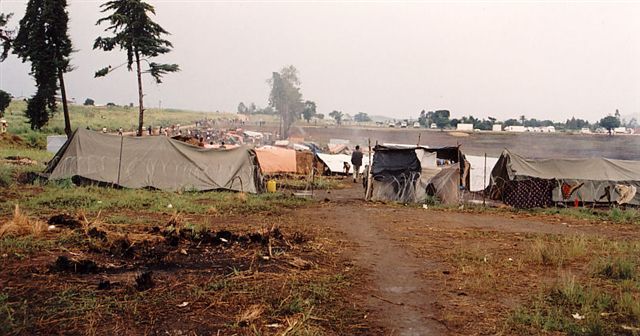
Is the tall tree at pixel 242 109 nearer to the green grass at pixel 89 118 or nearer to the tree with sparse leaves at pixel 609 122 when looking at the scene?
the green grass at pixel 89 118

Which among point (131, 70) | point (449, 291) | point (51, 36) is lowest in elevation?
point (449, 291)

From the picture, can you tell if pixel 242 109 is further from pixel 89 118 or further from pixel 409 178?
pixel 409 178

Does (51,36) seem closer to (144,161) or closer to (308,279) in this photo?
(144,161)

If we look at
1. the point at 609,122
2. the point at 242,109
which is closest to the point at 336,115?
the point at 242,109

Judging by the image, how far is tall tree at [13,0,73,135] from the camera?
25453mm

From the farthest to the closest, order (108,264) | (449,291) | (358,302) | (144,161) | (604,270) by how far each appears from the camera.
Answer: (144,161) → (604,270) → (108,264) → (449,291) → (358,302)

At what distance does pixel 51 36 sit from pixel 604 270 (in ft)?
91.1

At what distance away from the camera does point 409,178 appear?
1744 cm

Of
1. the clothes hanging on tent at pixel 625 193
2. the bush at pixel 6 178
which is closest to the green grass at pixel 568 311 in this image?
the clothes hanging on tent at pixel 625 193

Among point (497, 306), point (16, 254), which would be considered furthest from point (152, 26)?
point (497, 306)

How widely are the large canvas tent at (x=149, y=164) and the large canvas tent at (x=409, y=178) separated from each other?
455cm

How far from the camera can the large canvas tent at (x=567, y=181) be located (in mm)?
18391

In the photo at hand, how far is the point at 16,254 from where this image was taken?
712 centimetres

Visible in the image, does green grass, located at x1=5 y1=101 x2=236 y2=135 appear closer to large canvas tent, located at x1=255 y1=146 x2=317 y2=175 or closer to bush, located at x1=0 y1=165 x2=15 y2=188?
large canvas tent, located at x1=255 y1=146 x2=317 y2=175
